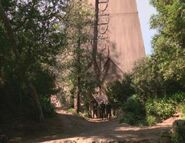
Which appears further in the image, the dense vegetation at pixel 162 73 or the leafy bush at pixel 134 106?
the leafy bush at pixel 134 106

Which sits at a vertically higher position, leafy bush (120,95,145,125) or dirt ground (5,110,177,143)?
leafy bush (120,95,145,125)

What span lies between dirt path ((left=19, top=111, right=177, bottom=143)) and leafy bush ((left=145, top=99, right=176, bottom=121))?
85 centimetres

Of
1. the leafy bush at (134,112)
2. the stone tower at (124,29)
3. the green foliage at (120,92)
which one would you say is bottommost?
the leafy bush at (134,112)

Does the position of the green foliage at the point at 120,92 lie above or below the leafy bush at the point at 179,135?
above

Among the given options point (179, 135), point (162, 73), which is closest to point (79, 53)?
point (162, 73)

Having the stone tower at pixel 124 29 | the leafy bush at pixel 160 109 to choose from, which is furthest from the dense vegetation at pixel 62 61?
the stone tower at pixel 124 29

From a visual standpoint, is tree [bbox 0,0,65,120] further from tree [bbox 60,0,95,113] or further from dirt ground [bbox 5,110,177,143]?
tree [bbox 60,0,95,113]

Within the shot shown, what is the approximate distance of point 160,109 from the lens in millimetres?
25062

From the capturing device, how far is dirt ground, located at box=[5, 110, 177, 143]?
15231mm

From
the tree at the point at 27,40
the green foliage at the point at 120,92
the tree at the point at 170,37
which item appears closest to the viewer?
the tree at the point at 27,40

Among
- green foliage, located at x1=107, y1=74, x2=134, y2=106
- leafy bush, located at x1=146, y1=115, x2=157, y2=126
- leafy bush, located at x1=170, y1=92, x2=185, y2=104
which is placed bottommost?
leafy bush, located at x1=146, y1=115, x2=157, y2=126

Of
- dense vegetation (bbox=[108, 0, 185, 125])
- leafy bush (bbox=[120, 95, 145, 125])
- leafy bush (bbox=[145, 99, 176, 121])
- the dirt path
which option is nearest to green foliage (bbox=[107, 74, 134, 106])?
dense vegetation (bbox=[108, 0, 185, 125])

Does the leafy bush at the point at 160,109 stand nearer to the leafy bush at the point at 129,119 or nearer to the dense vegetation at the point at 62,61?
the dense vegetation at the point at 62,61

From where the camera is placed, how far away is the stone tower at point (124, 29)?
4528 centimetres
